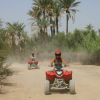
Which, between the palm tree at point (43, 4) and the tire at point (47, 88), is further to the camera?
the palm tree at point (43, 4)

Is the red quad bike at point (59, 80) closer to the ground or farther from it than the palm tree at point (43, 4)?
closer to the ground

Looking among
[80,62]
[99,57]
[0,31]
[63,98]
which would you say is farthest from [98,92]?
[80,62]

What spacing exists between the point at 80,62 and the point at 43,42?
15.9 metres

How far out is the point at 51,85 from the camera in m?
8.41

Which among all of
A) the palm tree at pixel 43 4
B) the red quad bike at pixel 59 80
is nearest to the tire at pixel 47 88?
the red quad bike at pixel 59 80

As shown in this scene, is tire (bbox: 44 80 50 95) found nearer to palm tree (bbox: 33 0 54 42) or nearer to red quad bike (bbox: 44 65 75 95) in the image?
red quad bike (bbox: 44 65 75 95)

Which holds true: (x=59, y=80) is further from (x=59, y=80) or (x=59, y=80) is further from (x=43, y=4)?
(x=43, y=4)

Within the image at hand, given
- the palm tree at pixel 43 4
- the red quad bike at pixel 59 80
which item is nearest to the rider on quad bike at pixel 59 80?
the red quad bike at pixel 59 80

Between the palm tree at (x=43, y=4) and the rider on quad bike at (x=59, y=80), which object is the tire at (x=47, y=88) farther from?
the palm tree at (x=43, y=4)

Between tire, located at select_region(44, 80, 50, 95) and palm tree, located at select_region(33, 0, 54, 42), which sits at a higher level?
palm tree, located at select_region(33, 0, 54, 42)

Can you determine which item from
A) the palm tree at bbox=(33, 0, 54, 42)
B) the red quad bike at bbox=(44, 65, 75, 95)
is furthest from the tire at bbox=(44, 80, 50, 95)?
the palm tree at bbox=(33, 0, 54, 42)

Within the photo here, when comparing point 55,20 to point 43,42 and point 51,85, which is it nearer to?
point 43,42

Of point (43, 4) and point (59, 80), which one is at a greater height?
point (43, 4)

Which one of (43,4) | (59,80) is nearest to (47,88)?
(59,80)
